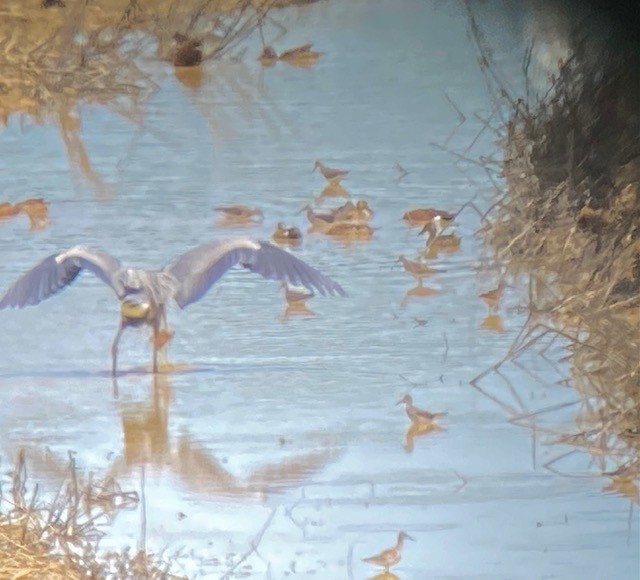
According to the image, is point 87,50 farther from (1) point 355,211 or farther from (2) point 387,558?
(2) point 387,558

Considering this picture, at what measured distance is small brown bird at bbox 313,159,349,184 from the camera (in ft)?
5.92

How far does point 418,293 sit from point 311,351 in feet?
0.71

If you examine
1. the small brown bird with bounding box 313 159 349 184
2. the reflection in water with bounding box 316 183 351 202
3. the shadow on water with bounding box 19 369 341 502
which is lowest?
the shadow on water with bounding box 19 369 341 502

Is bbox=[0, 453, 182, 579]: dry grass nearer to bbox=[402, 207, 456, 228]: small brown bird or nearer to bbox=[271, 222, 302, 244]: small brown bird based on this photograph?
bbox=[271, 222, 302, 244]: small brown bird

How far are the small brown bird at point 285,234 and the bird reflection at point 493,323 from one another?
37cm

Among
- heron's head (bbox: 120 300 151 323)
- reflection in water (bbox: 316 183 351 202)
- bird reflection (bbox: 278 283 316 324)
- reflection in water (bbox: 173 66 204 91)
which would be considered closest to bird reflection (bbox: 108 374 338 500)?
heron's head (bbox: 120 300 151 323)

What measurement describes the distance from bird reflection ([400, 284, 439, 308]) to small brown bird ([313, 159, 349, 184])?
24cm

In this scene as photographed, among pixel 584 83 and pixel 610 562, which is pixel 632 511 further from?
pixel 584 83

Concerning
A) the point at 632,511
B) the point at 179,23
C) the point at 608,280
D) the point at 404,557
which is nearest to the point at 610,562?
the point at 632,511

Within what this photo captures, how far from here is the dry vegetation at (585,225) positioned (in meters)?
1.80

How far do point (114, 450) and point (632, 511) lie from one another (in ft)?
3.01

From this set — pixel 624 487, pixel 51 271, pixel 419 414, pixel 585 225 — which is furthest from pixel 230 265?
pixel 624 487

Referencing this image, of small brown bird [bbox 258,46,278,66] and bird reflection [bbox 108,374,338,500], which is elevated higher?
small brown bird [bbox 258,46,278,66]

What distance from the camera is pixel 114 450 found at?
5.82 feet
